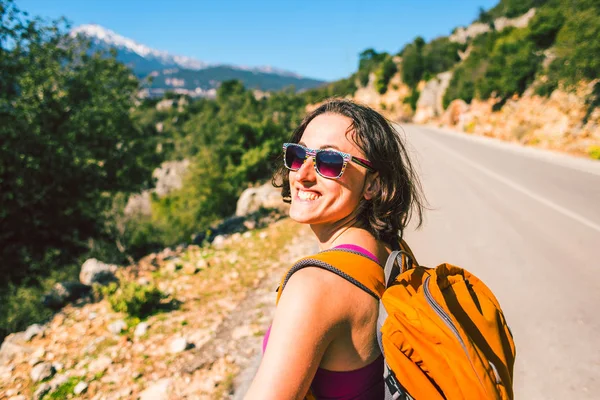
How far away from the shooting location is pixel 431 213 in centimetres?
740

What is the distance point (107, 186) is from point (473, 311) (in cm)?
961

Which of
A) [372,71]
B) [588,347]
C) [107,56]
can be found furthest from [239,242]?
[372,71]

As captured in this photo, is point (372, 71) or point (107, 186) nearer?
point (107, 186)

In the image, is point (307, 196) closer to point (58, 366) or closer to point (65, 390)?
point (65, 390)

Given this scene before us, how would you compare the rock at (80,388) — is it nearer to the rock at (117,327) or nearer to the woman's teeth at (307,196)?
the rock at (117,327)

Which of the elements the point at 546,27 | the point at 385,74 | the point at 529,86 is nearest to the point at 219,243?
the point at 529,86

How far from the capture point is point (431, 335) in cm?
102

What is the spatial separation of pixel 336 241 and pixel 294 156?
493 mm

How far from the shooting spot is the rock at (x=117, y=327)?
4.08m

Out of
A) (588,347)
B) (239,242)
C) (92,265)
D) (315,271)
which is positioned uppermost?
(315,271)

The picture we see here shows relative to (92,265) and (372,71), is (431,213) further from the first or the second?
(372,71)

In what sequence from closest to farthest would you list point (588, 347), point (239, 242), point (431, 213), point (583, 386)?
point (583, 386) < point (588, 347) < point (239, 242) < point (431, 213)

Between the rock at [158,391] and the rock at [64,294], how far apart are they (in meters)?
3.56

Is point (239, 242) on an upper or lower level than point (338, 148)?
lower
